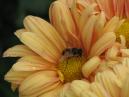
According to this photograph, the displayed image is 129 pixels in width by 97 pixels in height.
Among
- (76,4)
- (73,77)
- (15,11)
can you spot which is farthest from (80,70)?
(15,11)

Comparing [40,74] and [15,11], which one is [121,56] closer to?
[40,74]

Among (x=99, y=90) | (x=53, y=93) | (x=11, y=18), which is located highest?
(x=99, y=90)

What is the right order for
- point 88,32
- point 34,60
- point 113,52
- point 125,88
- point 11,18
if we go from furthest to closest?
1. point 11,18
2. point 34,60
3. point 88,32
4. point 113,52
5. point 125,88

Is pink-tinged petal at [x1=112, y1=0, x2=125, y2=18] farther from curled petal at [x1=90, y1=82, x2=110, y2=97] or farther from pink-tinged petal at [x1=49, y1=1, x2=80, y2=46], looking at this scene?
curled petal at [x1=90, y1=82, x2=110, y2=97]

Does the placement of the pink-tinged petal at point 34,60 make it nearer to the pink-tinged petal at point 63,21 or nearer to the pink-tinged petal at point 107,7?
the pink-tinged petal at point 63,21

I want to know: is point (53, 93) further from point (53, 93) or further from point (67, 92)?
point (67, 92)

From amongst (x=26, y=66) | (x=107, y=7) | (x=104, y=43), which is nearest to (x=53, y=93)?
(x=26, y=66)
